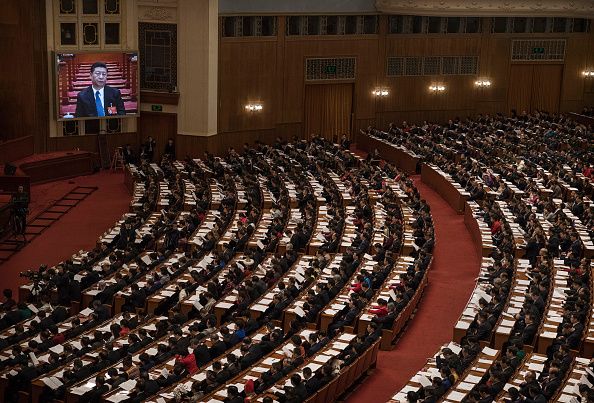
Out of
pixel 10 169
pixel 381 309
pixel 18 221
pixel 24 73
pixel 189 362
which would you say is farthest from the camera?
pixel 24 73

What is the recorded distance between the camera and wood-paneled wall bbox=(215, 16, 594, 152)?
101ft

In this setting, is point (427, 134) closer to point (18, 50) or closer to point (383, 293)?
point (18, 50)

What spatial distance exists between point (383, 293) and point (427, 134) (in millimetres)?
17287

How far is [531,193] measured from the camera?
75.7 ft

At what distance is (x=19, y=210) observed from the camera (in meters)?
21.4

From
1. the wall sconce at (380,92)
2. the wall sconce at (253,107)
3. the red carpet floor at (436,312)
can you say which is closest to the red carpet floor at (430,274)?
the red carpet floor at (436,312)

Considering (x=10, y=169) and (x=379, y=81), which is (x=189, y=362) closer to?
(x=10, y=169)

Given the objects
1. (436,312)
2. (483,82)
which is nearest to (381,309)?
(436,312)

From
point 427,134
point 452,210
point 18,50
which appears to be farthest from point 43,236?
point 427,134

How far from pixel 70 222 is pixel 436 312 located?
37.3 ft

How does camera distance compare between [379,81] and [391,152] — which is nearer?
[391,152]

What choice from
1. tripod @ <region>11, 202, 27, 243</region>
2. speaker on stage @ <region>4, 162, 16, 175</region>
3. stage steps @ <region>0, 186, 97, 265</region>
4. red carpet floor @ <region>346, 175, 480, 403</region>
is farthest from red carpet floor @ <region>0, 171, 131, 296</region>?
red carpet floor @ <region>346, 175, 480, 403</region>

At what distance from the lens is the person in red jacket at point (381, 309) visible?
594 inches

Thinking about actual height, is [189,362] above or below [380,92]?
below
